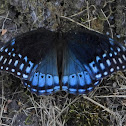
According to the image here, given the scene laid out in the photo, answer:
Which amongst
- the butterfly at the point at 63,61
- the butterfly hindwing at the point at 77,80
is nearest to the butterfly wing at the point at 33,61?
the butterfly at the point at 63,61

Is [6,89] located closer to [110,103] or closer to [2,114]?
[2,114]

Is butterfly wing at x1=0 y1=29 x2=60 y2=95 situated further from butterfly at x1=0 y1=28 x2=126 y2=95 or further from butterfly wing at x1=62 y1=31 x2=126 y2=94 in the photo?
butterfly wing at x1=62 y1=31 x2=126 y2=94

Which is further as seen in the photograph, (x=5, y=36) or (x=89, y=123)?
(x=5, y=36)

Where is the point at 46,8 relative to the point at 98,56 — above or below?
above

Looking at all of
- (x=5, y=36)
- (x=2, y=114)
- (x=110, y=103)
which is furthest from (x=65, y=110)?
(x=5, y=36)

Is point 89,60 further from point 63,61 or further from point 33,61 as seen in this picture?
point 33,61

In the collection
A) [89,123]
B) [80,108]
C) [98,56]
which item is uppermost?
[98,56]
